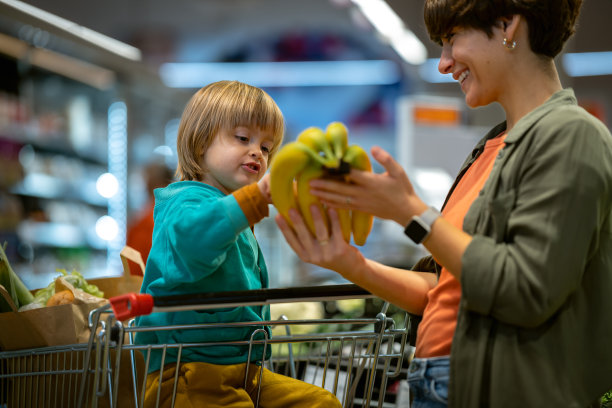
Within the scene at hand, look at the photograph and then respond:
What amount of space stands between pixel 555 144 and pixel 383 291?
571 mm

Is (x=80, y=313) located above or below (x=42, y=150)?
below

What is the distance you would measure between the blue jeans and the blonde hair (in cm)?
88

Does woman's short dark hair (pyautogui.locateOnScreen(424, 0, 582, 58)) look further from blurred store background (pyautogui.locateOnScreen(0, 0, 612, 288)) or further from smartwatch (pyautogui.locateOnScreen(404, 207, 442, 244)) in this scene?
blurred store background (pyautogui.locateOnScreen(0, 0, 612, 288))

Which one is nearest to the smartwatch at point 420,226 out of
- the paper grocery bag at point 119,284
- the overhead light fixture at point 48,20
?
the paper grocery bag at point 119,284

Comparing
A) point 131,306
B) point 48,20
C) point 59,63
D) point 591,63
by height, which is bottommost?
point 131,306

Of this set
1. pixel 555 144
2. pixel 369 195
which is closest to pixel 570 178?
pixel 555 144

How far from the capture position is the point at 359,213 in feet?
4.89

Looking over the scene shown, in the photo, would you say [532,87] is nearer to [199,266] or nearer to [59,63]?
[199,266]

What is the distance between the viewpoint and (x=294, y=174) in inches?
54.9

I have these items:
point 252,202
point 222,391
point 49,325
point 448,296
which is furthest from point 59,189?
point 448,296

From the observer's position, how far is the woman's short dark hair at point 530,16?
1441mm

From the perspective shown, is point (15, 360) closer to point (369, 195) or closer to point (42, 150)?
point (369, 195)

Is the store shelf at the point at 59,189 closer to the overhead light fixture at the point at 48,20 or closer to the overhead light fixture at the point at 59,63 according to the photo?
the overhead light fixture at the point at 59,63

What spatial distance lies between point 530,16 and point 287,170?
0.65 metres
